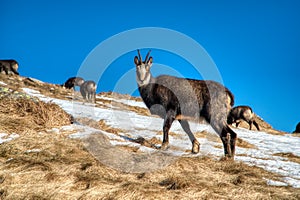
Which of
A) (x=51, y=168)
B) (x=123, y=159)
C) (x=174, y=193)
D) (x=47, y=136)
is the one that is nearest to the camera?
(x=174, y=193)

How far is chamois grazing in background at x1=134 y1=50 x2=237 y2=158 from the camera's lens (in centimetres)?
837

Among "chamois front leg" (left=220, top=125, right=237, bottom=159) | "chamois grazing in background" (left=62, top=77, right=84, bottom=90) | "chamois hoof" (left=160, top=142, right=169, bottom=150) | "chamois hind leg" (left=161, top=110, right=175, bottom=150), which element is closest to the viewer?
"chamois front leg" (left=220, top=125, right=237, bottom=159)

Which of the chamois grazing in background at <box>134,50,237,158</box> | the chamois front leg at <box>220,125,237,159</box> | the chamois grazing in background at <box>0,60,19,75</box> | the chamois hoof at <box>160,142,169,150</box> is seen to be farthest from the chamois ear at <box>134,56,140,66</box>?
the chamois grazing in background at <box>0,60,19,75</box>

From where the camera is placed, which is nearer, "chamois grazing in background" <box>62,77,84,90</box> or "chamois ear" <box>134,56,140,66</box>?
"chamois ear" <box>134,56,140,66</box>

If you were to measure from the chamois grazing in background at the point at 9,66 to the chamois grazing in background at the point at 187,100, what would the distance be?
32.7 metres

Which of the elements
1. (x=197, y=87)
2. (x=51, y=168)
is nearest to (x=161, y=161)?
(x=51, y=168)

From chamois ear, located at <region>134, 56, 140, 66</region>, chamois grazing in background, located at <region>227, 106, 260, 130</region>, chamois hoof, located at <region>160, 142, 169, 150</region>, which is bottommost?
chamois hoof, located at <region>160, 142, 169, 150</region>

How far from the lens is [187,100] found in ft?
28.7

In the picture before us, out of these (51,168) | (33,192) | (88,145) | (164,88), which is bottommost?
(33,192)

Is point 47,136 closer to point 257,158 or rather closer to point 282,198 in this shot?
point 282,198

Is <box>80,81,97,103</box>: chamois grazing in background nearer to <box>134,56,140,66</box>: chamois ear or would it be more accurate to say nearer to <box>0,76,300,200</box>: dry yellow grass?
<box>134,56,140,66</box>: chamois ear

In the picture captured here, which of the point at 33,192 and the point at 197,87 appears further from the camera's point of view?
the point at 197,87

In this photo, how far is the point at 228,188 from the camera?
4.98 meters

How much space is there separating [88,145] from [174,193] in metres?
3.21
